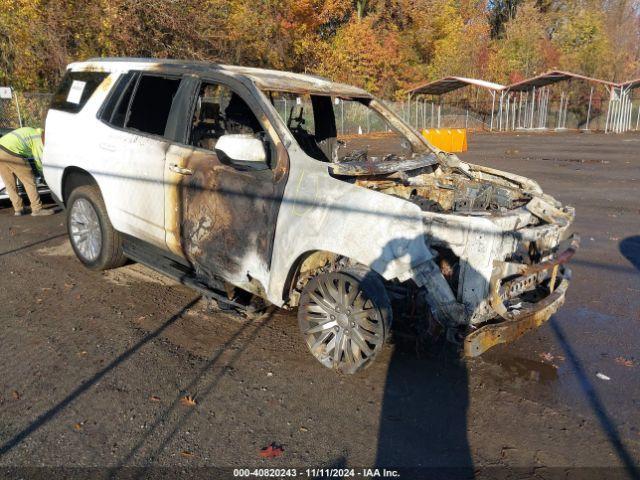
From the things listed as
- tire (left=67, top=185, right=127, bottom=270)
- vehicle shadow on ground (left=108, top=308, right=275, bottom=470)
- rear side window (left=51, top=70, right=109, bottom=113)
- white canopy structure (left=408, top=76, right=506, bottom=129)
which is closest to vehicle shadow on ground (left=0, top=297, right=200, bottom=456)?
vehicle shadow on ground (left=108, top=308, right=275, bottom=470)

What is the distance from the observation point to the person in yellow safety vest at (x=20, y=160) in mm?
8188

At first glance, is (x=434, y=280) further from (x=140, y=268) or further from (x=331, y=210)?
(x=140, y=268)

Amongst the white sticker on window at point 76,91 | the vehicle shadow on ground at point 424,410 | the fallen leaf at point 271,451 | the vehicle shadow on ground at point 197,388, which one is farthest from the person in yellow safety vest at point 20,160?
the fallen leaf at point 271,451

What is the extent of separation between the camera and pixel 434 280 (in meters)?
3.42

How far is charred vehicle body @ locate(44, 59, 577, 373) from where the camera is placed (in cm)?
348

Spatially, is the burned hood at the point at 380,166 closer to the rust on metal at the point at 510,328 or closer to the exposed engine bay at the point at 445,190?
the exposed engine bay at the point at 445,190

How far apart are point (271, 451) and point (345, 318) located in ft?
3.52

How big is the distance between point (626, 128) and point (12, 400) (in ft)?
141

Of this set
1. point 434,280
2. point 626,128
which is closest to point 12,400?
point 434,280

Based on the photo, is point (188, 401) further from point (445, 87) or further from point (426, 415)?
point (445, 87)

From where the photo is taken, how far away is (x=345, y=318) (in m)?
3.81

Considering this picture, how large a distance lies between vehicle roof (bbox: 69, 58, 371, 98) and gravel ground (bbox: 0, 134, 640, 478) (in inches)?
78.8

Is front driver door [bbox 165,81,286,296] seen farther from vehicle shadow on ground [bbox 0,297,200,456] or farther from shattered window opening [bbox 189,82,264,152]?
vehicle shadow on ground [bbox 0,297,200,456]

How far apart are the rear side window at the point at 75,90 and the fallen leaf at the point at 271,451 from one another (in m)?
3.99
